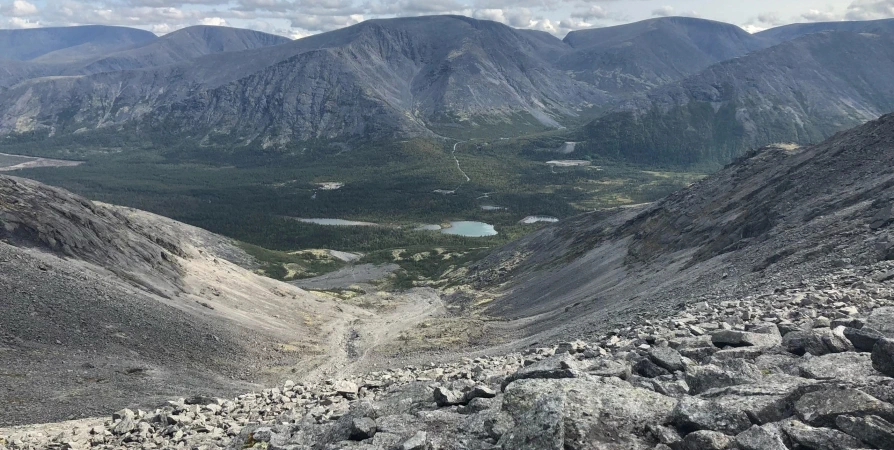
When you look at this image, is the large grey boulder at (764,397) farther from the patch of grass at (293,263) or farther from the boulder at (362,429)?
Answer: the patch of grass at (293,263)

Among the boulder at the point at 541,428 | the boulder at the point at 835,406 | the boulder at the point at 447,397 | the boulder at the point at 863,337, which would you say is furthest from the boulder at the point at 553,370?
the boulder at the point at 863,337

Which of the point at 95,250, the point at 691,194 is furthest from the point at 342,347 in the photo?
the point at 691,194

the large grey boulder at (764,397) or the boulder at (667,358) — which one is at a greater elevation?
the large grey boulder at (764,397)

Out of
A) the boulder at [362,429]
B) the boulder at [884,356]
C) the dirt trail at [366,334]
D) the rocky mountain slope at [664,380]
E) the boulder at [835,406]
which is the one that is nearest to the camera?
the boulder at [835,406]

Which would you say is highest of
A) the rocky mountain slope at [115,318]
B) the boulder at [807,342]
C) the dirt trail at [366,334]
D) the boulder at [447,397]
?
the boulder at [807,342]

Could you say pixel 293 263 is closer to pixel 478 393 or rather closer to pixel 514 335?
pixel 514 335

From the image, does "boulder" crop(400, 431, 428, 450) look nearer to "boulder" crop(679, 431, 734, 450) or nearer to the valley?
the valley

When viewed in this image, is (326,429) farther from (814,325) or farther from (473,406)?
(814,325)
